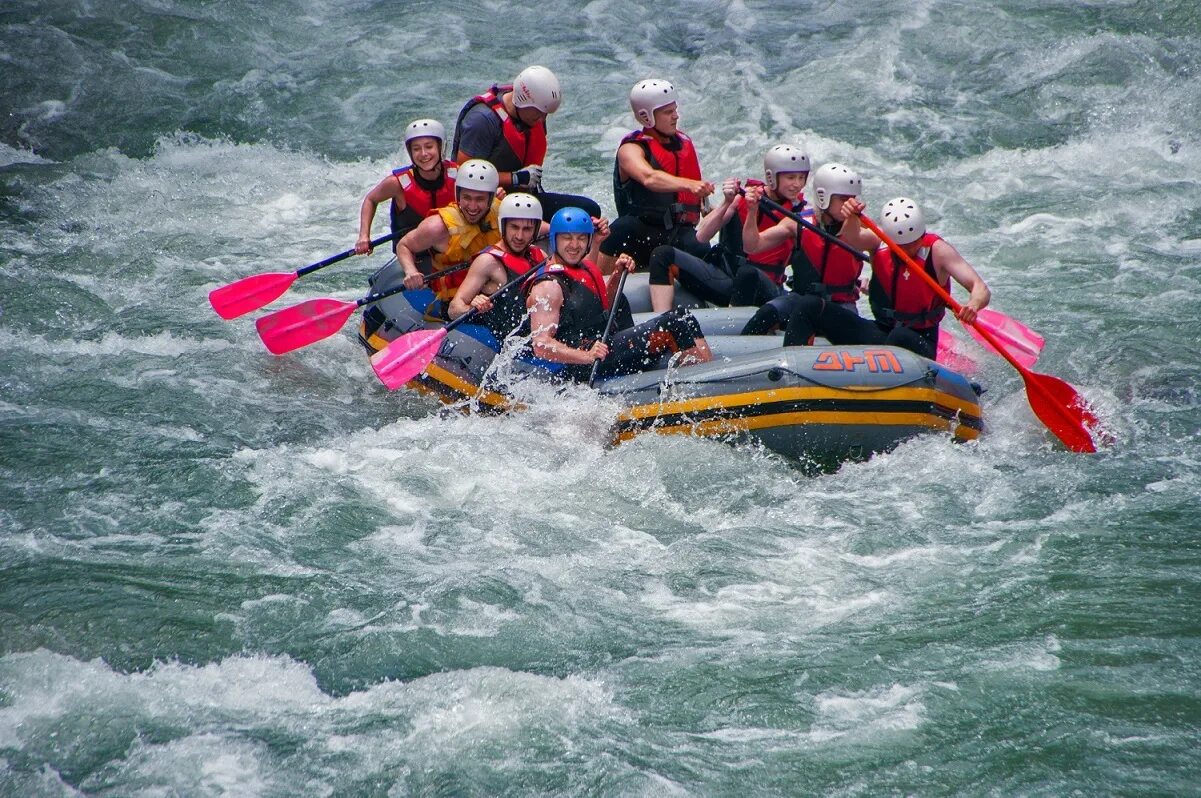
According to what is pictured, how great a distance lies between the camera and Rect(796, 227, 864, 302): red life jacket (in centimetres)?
687

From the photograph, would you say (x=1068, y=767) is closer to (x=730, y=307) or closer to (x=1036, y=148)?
(x=730, y=307)

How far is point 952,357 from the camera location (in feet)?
24.9

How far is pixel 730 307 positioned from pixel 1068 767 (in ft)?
11.9

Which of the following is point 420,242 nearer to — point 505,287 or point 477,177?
point 477,177

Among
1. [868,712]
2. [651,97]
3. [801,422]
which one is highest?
[651,97]

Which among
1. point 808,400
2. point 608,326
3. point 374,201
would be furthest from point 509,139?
point 808,400

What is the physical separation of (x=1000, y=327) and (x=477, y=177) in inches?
115

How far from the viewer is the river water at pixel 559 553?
4402 mm

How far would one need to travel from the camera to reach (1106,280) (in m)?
9.29

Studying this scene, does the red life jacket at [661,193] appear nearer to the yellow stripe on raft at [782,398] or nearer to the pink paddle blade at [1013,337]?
the yellow stripe on raft at [782,398]

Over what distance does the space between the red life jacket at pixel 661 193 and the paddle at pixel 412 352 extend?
80cm

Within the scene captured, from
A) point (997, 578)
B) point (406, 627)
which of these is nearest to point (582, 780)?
point (406, 627)

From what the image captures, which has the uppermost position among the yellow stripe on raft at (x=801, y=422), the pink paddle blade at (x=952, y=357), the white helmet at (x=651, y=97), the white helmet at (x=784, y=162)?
the white helmet at (x=651, y=97)

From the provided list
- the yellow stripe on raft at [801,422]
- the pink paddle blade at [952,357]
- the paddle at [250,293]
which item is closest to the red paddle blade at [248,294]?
the paddle at [250,293]
